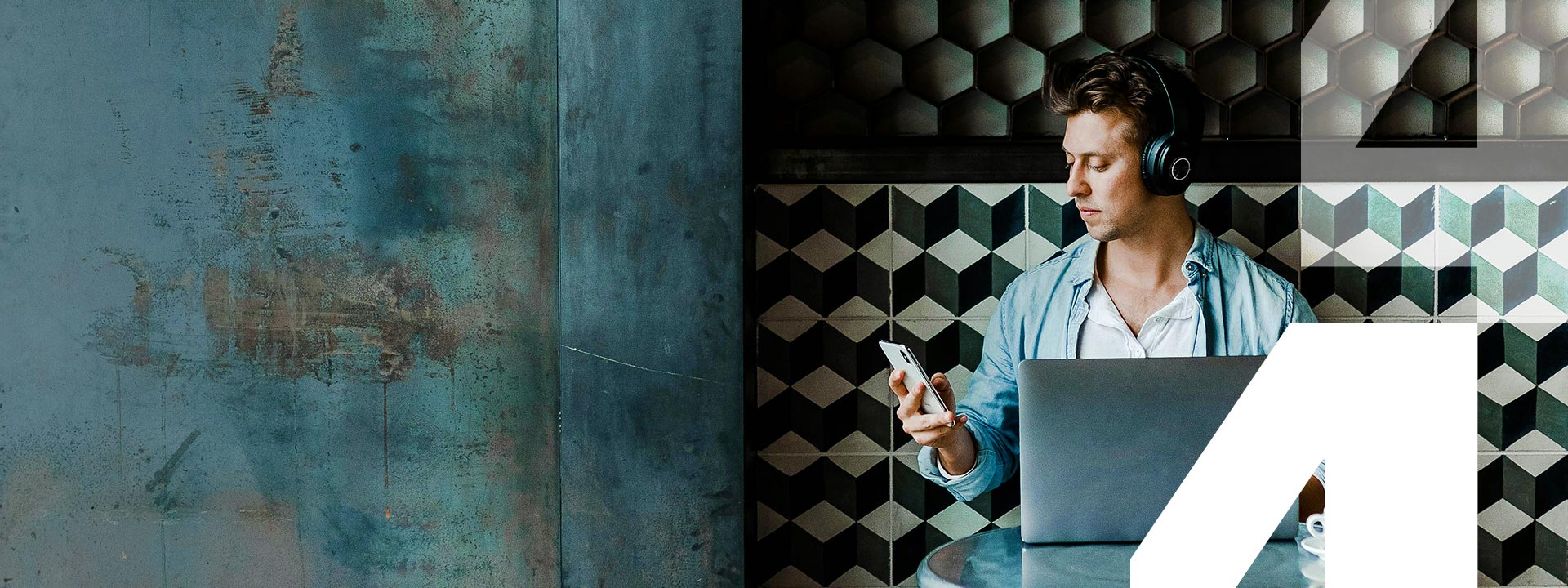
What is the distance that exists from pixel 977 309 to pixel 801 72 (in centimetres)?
68

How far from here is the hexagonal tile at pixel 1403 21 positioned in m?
2.17

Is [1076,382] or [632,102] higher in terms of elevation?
[632,102]

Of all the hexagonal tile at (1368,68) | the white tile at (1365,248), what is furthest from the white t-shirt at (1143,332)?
the hexagonal tile at (1368,68)

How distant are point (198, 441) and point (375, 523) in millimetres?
379

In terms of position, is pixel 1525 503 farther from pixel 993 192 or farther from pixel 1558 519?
pixel 993 192

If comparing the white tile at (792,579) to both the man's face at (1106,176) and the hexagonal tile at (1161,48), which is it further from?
the hexagonal tile at (1161,48)

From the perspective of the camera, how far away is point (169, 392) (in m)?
1.84

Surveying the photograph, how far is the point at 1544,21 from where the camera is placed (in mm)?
2162

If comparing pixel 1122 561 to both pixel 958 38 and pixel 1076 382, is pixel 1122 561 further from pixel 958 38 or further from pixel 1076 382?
pixel 958 38

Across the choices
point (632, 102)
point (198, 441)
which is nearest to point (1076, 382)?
point (632, 102)

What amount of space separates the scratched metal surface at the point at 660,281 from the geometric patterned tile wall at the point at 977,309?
319mm

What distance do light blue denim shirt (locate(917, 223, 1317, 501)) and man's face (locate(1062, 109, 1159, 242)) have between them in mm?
122

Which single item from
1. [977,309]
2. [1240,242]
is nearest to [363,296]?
[977,309]

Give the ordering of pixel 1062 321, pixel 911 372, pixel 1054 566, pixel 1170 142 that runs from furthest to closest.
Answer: pixel 1062 321 < pixel 1170 142 < pixel 911 372 < pixel 1054 566
